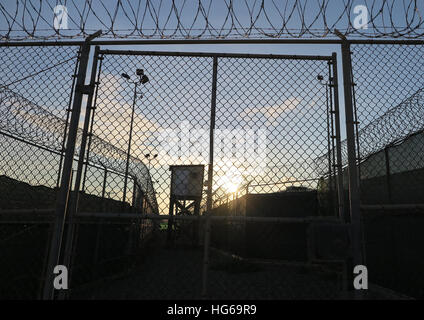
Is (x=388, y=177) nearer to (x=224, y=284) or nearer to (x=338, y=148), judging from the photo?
(x=338, y=148)

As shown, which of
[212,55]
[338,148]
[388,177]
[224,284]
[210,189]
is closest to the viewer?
[210,189]

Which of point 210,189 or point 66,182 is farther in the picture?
point 66,182

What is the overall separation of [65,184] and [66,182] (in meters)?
0.02

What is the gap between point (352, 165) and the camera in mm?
3045

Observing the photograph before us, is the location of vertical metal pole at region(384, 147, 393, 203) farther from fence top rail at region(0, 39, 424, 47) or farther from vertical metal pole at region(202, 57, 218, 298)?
vertical metal pole at region(202, 57, 218, 298)

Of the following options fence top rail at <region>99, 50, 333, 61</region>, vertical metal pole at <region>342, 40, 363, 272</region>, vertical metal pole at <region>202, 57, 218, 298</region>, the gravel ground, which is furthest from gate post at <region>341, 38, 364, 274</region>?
the gravel ground

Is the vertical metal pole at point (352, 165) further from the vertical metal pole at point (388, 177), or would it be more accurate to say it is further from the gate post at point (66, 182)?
the vertical metal pole at point (388, 177)

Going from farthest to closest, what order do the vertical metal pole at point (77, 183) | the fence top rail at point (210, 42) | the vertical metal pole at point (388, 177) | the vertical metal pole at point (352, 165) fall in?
the vertical metal pole at point (388, 177) < the fence top rail at point (210, 42) < the vertical metal pole at point (77, 183) < the vertical metal pole at point (352, 165)

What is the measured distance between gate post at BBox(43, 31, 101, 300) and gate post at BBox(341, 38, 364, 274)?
3.00m

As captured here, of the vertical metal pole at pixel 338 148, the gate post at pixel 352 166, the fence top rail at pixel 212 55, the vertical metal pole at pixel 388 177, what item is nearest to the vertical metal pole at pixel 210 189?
the fence top rail at pixel 212 55

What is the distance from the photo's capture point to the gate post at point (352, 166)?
2.88 m

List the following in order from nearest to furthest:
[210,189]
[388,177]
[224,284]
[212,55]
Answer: [210,189] → [212,55] → [388,177] → [224,284]

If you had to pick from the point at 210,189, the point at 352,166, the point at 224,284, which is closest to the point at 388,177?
the point at 352,166
